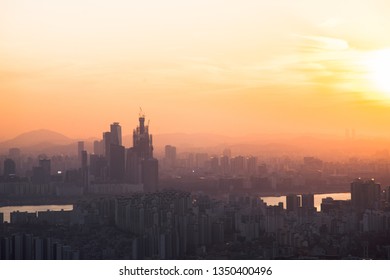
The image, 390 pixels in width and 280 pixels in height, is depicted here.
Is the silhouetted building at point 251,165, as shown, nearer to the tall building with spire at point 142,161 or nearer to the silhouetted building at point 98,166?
the tall building with spire at point 142,161

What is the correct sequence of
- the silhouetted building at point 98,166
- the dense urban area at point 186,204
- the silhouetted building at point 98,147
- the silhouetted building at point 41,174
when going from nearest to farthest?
the dense urban area at point 186,204 → the silhouetted building at point 98,147 → the silhouetted building at point 98,166 → the silhouetted building at point 41,174

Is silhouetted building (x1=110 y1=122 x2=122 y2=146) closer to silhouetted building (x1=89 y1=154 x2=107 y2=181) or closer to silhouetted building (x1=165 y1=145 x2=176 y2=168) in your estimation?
silhouetted building (x1=89 y1=154 x2=107 y2=181)

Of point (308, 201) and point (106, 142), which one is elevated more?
point (106, 142)

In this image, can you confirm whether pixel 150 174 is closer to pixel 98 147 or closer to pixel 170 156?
pixel 170 156

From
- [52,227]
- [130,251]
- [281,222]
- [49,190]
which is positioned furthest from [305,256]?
[49,190]

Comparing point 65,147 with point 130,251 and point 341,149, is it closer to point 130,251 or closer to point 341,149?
point 130,251

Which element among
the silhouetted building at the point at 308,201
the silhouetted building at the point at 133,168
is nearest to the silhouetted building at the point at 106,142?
the silhouetted building at the point at 133,168

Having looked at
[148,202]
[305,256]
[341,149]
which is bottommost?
[305,256]

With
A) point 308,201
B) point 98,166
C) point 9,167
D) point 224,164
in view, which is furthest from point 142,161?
point 308,201
